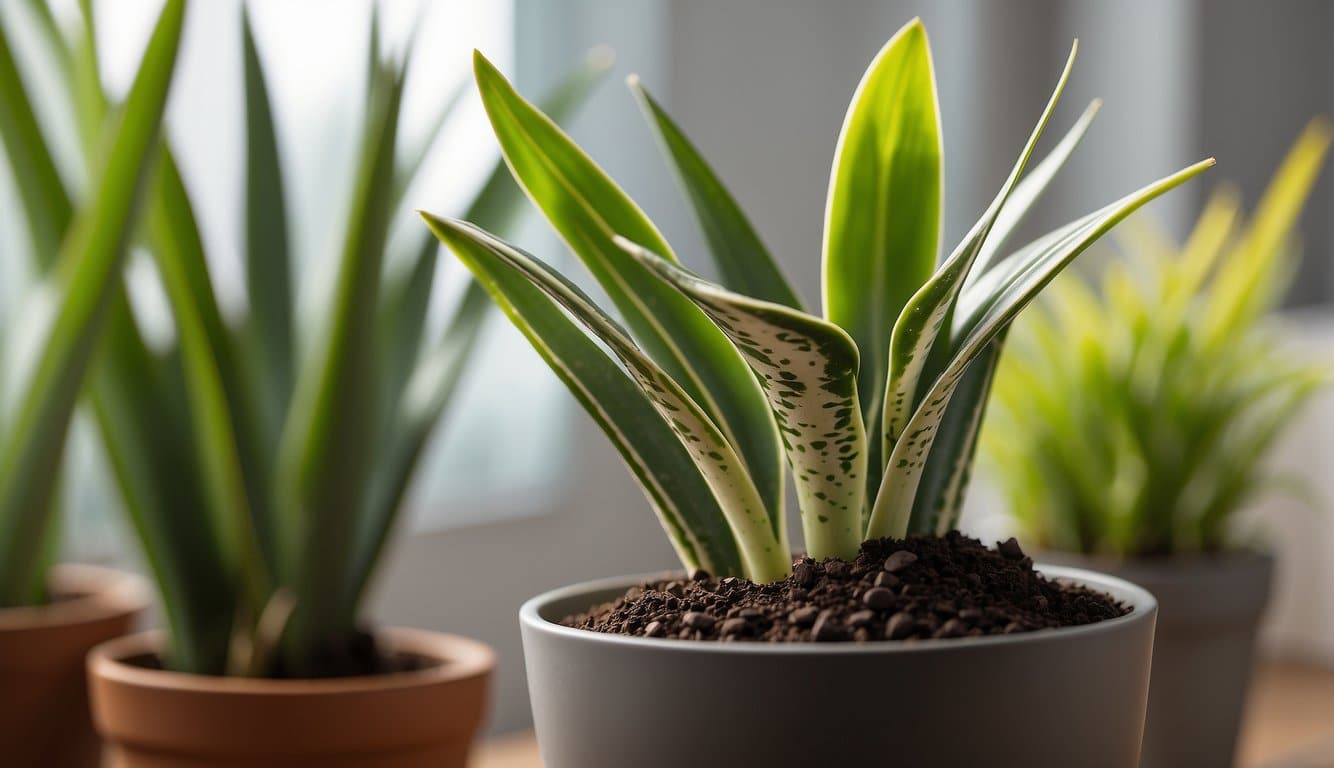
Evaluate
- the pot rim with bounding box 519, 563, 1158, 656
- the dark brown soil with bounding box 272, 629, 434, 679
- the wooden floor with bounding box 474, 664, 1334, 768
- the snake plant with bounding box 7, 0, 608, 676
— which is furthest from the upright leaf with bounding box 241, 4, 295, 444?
the pot rim with bounding box 519, 563, 1158, 656

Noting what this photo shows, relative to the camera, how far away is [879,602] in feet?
1.04

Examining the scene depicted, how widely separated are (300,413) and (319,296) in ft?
0.26

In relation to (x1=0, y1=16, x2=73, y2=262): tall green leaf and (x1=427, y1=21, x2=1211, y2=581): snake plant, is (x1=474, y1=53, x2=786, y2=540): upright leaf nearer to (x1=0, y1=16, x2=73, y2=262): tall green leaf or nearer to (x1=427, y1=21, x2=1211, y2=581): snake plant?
(x1=427, y1=21, x2=1211, y2=581): snake plant

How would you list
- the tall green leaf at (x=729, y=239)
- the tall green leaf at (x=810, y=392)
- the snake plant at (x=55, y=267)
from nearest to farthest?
the tall green leaf at (x=810, y=392) → the tall green leaf at (x=729, y=239) → the snake plant at (x=55, y=267)

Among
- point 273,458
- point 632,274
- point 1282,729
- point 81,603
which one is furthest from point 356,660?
point 1282,729

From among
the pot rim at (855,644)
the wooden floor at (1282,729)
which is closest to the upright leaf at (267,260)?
the wooden floor at (1282,729)

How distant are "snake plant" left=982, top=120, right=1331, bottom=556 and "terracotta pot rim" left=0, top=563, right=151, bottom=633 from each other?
50 centimetres

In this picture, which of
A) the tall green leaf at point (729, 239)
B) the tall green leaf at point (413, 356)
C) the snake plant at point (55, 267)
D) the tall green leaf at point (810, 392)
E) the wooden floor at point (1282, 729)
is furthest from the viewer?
the wooden floor at point (1282, 729)

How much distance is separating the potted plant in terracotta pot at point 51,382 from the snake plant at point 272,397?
0.6 inches

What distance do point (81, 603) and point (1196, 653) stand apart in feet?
2.03

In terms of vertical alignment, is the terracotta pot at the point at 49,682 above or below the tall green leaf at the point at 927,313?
below

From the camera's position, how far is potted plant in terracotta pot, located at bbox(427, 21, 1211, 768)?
11.4 inches

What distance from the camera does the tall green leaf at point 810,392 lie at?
273mm

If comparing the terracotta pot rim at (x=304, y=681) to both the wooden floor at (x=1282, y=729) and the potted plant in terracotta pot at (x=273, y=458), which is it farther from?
the wooden floor at (x=1282, y=729)
